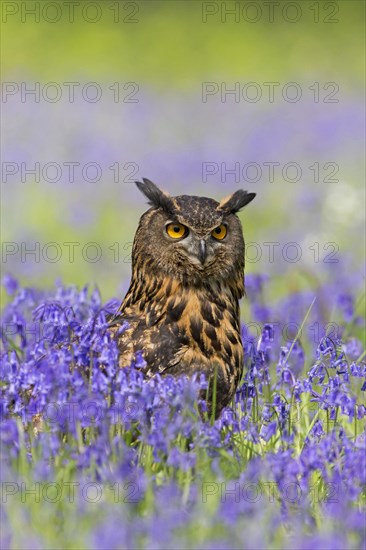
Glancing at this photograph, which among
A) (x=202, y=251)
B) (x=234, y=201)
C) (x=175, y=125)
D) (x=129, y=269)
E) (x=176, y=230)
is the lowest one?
(x=129, y=269)

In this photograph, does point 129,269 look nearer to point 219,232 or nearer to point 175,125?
point 219,232

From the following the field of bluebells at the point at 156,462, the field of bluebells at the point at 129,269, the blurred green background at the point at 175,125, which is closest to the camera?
the field of bluebells at the point at 156,462

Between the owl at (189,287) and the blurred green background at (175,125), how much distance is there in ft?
3.83

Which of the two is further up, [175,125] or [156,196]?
[175,125]

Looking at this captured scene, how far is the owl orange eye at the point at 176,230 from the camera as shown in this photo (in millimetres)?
5859

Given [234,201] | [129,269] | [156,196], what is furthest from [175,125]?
[156,196]

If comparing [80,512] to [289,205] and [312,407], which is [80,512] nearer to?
[312,407]

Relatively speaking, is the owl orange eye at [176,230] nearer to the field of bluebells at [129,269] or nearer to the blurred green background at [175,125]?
the field of bluebells at [129,269]

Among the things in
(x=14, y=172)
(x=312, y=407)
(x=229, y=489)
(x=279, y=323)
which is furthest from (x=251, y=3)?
(x=229, y=489)

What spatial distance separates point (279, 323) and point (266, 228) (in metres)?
4.66

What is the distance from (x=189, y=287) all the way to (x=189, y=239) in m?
0.27

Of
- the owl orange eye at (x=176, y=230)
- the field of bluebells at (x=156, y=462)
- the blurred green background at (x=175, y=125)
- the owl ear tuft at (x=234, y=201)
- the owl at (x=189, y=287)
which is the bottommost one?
the field of bluebells at (x=156, y=462)

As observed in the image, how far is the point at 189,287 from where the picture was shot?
5.95 meters

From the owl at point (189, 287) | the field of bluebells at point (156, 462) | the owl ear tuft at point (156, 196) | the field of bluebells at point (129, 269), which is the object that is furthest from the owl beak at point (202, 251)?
the field of bluebells at point (156, 462)
